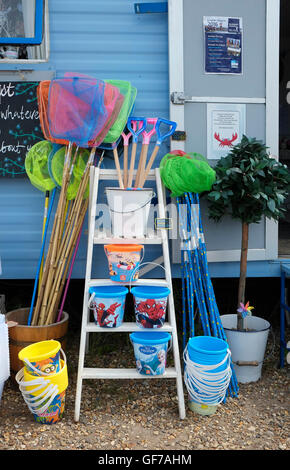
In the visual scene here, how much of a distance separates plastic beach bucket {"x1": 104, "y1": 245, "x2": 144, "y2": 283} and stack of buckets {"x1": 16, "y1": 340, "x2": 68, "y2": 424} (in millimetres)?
543

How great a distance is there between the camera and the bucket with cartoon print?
240 cm

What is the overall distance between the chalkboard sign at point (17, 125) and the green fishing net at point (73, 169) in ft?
0.74

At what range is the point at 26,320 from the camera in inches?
126

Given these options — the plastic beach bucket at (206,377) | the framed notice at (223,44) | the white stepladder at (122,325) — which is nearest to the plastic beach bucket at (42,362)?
the white stepladder at (122,325)

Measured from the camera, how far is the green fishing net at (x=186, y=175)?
276cm

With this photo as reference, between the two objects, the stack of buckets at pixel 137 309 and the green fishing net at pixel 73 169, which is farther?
the green fishing net at pixel 73 169

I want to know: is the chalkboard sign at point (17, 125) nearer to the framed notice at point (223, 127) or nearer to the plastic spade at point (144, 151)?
the plastic spade at point (144, 151)

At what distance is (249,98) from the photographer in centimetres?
322

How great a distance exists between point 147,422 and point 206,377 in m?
0.42

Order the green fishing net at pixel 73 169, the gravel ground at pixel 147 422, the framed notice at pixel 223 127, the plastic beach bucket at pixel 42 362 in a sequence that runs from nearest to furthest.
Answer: the gravel ground at pixel 147 422, the plastic beach bucket at pixel 42 362, the green fishing net at pixel 73 169, the framed notice at pixel 223 127

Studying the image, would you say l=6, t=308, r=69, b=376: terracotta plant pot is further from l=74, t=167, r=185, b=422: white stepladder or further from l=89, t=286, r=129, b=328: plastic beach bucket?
l=89, t=286, r=129, b=328: plastic beach bucket

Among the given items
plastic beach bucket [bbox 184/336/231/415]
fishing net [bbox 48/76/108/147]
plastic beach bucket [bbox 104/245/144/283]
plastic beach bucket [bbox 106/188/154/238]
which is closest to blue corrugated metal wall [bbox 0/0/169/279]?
fishing net [bbox 48/76/108/147]

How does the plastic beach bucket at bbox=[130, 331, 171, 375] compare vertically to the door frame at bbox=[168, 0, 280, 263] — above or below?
below

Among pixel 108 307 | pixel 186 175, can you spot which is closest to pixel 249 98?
A: pixel 186 175
